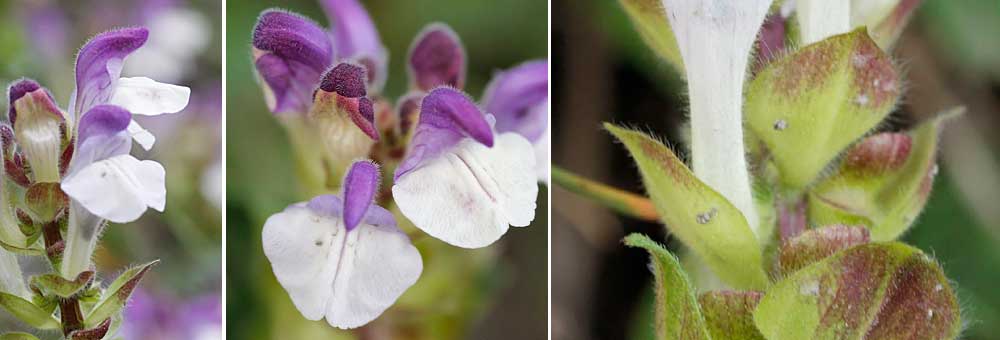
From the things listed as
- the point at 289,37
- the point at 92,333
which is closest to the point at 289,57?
the point at 289,37

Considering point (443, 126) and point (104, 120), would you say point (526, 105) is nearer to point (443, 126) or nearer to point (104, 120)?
point (443, 126)

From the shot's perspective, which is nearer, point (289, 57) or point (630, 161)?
point (289, 57)

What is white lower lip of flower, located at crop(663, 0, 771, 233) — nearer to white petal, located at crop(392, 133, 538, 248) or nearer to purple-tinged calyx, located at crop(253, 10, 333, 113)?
white petal, located at crop(392, 133, 538, 248)

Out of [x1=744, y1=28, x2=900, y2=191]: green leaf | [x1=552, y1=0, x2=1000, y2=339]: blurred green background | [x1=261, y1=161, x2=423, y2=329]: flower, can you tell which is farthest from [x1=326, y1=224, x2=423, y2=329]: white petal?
[x1=552, y1=0, x2=1000, y2=339]: blurred green background

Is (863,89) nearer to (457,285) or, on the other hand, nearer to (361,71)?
(361,71)

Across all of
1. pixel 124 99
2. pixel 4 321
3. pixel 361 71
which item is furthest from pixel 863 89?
pixel 4 321

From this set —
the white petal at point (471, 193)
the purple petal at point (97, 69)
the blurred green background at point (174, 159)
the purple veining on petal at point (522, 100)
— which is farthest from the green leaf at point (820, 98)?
the blurred green background at point (174, 159)

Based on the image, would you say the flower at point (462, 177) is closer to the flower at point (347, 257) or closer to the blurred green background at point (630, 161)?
the flower at point (347, 257)
